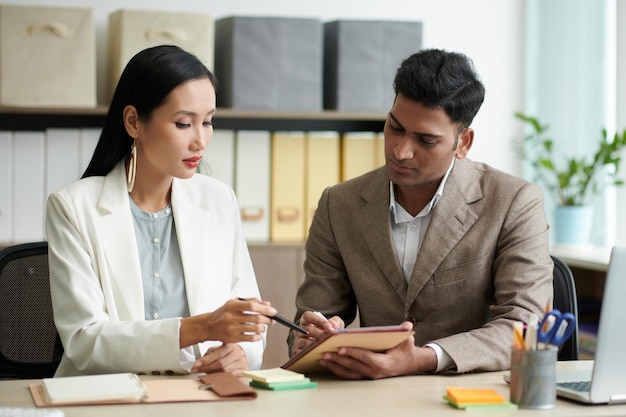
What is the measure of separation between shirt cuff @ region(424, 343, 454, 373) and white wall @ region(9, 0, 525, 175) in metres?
2.16

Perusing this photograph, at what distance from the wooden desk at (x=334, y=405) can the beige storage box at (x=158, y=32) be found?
72.2 inches

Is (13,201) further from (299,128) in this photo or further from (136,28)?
(299,128)

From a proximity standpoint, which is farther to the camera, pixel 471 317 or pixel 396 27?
pixel 396 27

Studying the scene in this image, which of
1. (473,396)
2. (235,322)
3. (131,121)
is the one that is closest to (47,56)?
(131,121)

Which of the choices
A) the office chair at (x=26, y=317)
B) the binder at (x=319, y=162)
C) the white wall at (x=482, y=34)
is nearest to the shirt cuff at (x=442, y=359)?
the office chair at (x=26, y=317)

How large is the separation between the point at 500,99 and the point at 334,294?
1999 mm

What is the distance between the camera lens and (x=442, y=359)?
185 centimetres

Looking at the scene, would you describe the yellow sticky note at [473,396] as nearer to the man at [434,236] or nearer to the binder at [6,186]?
the man at [434,236]

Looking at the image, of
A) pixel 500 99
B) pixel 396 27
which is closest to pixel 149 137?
pixel 396 27

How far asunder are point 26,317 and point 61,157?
133 centimetres

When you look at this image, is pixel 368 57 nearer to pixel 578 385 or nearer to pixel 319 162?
pixel 319 162

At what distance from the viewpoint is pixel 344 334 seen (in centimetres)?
165

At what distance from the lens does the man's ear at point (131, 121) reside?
2.08 m

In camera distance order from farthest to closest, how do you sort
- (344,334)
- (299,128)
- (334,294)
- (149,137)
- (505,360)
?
(299,128) → (334,294) → (149,137) → (505,360) → (344,334)
